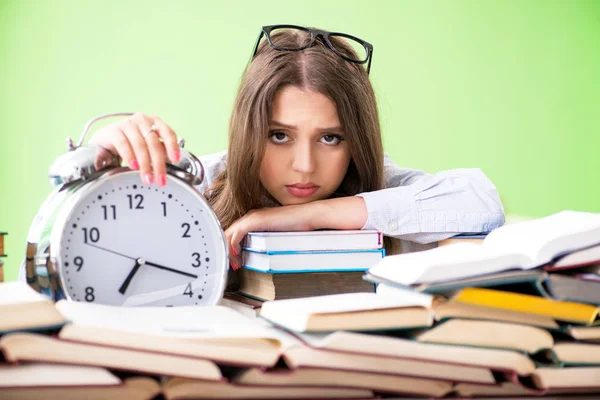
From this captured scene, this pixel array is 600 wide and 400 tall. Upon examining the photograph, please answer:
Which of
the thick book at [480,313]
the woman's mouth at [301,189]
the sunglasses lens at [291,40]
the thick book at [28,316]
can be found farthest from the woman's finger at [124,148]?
the sunglasses lens at [291,40]

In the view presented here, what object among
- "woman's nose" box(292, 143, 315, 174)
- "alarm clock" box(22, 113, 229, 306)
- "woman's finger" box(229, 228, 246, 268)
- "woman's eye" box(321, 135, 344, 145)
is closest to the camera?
"alarm clock" box(22, 113, 229, 306)

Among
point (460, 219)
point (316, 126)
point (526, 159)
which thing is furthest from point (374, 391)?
point (526, 159)

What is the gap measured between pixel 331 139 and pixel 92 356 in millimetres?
1164

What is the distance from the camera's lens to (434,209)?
5.05ft

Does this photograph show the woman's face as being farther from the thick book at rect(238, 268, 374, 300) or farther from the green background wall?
the green background wall

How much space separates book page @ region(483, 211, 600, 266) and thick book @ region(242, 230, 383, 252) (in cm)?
30

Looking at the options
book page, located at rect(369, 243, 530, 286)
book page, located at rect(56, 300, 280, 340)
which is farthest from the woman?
book page, located at rect(369, 243, 530, 286)

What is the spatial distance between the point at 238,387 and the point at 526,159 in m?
4.27

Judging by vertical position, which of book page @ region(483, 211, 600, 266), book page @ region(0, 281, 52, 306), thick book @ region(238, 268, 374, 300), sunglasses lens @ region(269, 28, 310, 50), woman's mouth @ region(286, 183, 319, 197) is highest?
sunglasses lens @ region(269, 28, 310, 50)

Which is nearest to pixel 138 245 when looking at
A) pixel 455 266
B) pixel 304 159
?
pixel 455 266

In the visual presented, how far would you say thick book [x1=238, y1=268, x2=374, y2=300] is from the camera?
1.24 meters

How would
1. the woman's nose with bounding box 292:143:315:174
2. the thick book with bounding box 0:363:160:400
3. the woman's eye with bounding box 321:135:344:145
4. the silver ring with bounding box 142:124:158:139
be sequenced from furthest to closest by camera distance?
the woman's eye with bounding box 321:135:344:145 < the woman's nose with bounding box 292:143:315:174 < the silver ring with bounding box 142:124:158:139 < the thick book with bounding box 0:363:160:400

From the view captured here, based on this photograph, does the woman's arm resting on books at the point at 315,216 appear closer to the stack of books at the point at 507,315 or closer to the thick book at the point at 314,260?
the thick book at the point at 314,260

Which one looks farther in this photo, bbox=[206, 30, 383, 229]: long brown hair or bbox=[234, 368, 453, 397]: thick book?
bbox=[206, 30, 383, 229]: long brown hair
